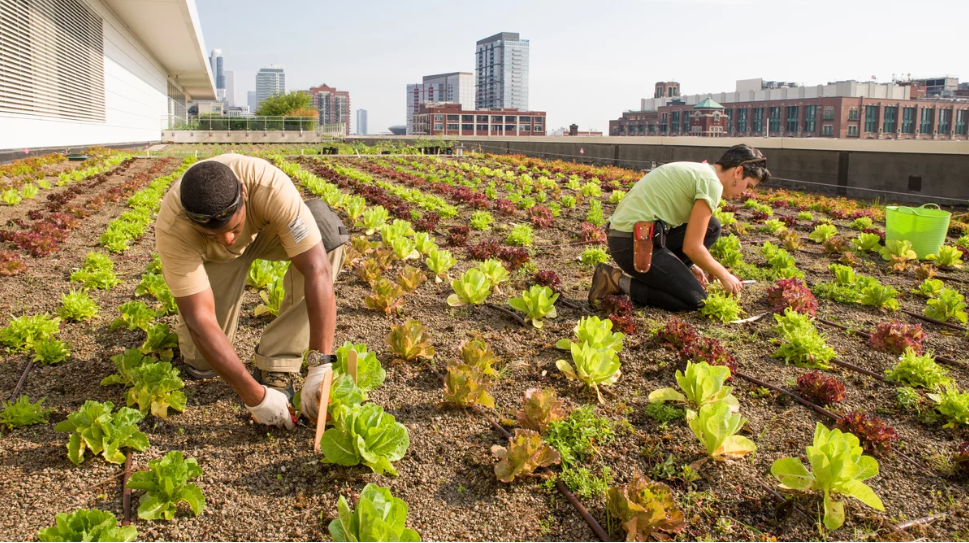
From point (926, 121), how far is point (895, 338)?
126 meters

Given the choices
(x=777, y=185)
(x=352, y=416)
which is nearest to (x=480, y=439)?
(x=352, y=416)

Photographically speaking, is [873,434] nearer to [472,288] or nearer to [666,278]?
[666,278]

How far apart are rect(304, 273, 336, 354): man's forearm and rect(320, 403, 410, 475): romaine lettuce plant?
0.45 meters

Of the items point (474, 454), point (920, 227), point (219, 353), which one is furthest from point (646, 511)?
point (920, 227)

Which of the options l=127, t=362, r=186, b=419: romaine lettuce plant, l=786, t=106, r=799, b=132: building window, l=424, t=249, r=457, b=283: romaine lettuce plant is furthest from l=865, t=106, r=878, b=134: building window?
l=127, t=362, r=186, b=419: romaine lettuce plant

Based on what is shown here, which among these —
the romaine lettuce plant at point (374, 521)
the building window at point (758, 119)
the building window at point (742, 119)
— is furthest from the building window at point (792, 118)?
the romaine lettuce plant at point (374, 521)

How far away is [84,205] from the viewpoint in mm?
10445

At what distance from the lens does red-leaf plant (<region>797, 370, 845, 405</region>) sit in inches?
150

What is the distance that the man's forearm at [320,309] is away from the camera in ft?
10.8

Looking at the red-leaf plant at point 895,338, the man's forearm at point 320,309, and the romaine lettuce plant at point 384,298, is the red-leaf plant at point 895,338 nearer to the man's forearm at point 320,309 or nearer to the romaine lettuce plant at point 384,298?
the romaine lettuce plant at point 384,298

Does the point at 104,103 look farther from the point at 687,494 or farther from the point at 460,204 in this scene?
the point at 687,494

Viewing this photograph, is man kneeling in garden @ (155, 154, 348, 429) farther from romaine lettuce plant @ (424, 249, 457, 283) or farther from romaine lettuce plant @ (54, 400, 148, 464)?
A: romaine lettuce plant @ (424, 249, 457, 283)

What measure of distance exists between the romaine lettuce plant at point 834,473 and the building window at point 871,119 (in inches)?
4707

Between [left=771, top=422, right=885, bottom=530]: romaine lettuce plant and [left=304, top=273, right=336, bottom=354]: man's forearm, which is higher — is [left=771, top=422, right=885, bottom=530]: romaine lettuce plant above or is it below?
below
